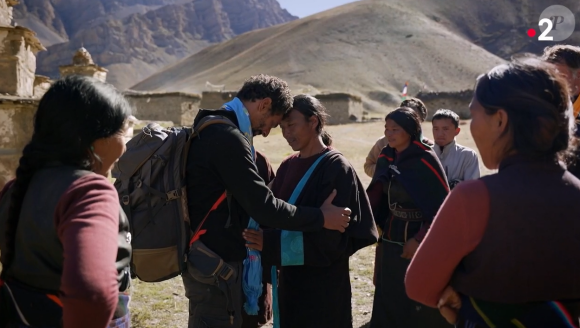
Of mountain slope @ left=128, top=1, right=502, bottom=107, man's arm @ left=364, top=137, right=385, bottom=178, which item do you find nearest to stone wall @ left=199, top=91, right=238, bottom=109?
mountain slope @ left=128, top=1, right=502, bottom=107

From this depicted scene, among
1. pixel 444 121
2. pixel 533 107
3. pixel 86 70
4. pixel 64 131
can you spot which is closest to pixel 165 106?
pixel 86 70

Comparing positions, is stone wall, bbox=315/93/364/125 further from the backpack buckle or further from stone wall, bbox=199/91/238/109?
the backpack buckle

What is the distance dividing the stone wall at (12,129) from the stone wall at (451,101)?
65.8 feet

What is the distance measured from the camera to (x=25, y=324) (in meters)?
1.63

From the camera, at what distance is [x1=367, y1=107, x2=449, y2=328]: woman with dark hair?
3375 millimetres

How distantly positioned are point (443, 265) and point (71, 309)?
109cm

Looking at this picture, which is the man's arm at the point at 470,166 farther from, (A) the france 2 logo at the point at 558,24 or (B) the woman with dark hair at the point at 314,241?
(A) the france 2 logo at the point at 558,24

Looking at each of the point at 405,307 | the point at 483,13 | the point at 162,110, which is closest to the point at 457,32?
the point at 483,13

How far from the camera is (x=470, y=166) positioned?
4.09m

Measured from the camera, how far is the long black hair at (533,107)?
1541 mm

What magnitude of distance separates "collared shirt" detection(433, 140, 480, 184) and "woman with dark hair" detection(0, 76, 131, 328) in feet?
9.85

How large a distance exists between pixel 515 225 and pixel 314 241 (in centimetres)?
146

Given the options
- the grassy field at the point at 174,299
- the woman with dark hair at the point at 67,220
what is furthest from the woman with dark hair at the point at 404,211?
the woman with dark hair at the point at 67,220

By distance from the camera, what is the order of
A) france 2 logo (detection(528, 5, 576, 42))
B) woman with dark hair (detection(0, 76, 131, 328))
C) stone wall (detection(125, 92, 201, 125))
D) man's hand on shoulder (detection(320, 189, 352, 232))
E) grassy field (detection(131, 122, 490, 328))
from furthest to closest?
france 2 logo (detection(528, 5, 576, 42)), stone wall (detection(125, 92, 201, 125)), grassy field (detection(131, 122, 490, 328)), man's hand on shoulder (detection(320, 189, 352, 232)), woman with dark hair (detection(0, 76, 131, 328))
